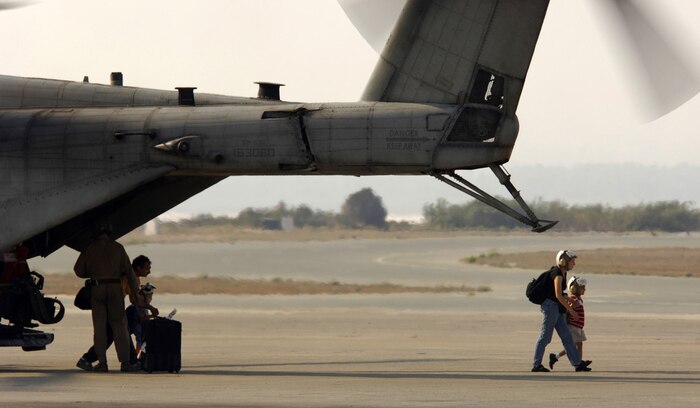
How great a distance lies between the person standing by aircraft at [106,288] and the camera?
17766 mm

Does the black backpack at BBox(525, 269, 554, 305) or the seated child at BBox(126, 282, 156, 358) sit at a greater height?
the black backpack at BBox(525, 269, 554, 305)

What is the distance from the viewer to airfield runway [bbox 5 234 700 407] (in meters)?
14.8

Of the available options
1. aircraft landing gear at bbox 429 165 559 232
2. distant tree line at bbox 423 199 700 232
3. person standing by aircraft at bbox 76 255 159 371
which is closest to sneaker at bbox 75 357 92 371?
person standing by aircraft at bbox 76 255 159 371

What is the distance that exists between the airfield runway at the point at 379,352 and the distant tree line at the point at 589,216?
35933mm

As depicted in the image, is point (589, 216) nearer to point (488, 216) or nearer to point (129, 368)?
point (488, 216)

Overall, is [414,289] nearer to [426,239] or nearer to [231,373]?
[231,373]

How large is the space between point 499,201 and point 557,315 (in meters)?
1.83

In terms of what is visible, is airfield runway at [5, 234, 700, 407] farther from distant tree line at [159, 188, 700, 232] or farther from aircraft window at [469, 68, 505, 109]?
distant tree line at [159, 188, 700, 232]

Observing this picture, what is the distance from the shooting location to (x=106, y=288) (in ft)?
58.4

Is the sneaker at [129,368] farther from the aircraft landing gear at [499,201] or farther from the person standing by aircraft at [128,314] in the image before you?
the aircraft landing gear at [499,201]

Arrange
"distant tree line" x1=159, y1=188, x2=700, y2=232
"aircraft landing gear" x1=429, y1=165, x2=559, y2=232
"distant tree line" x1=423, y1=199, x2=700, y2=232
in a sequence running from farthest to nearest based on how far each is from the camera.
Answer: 1. "distant tree line" x1=423, y1=199, x2=700, y2=232
2. "distant tree line" x1=159, y1=188, x2=700, y2=232
3. "aircraft landing gear" x1=429, y1=165, x2=559, y2=232

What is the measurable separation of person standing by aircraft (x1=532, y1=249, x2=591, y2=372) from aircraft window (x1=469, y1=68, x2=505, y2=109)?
226 centimetres

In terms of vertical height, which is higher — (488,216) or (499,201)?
(488,216)

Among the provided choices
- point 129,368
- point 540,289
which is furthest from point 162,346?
point 540,289
